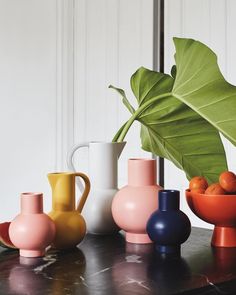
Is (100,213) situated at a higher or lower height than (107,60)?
lower

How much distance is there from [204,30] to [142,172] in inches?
65.0

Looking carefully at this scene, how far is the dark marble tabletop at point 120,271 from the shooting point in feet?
3.93

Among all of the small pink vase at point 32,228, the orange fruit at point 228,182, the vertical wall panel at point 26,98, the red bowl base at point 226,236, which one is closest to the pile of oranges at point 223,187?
the orange fruit at point 228,182

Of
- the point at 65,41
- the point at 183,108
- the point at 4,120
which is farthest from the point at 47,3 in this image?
the point at 183,108

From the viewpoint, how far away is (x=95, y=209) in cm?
172

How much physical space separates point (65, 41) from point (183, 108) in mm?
2016

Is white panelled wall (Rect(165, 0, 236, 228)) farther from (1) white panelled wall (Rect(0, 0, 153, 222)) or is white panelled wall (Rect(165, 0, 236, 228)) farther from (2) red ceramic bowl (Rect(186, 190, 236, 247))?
(2) red ceramic bowl (Rect(186, 190, 236, 247))

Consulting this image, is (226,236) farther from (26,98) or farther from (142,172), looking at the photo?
(26,98)

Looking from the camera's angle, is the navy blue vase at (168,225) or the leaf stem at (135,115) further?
the leaf stem at (135,115)

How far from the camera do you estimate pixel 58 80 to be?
3.76m

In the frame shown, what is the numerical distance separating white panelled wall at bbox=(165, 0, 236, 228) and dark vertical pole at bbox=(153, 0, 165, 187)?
56 millimetres

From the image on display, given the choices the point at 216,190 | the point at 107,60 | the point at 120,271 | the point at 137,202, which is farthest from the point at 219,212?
the point at 107,60

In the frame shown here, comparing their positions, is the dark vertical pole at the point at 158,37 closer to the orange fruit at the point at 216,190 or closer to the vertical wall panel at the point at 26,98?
the vertical wall panel at the point at 26,98

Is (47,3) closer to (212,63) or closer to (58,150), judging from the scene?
(58,150)
